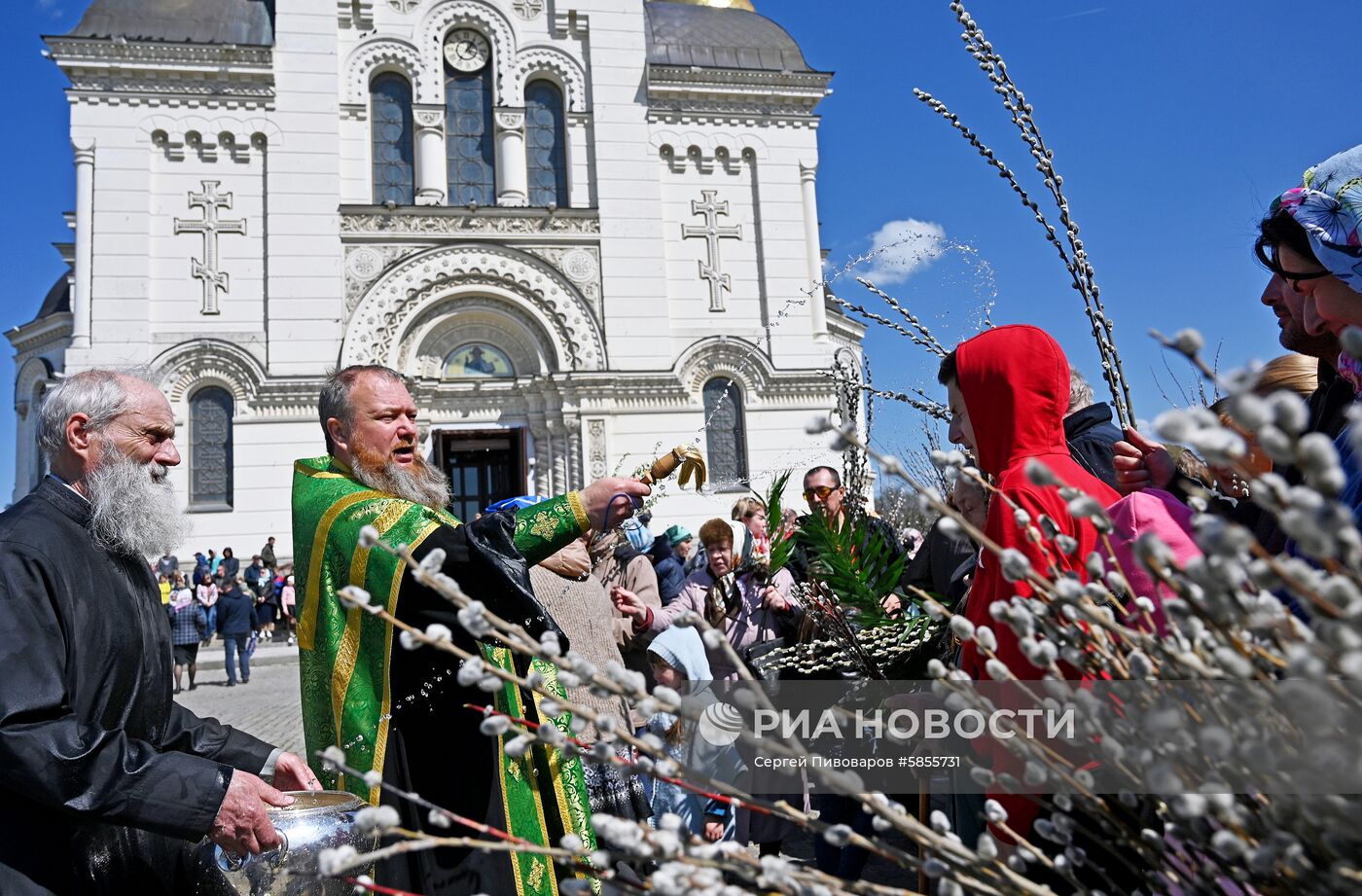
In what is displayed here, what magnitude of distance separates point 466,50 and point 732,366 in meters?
8.89

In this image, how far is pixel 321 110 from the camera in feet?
64.5

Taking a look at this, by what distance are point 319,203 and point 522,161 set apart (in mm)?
4252

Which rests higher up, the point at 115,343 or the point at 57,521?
the point at 115,343

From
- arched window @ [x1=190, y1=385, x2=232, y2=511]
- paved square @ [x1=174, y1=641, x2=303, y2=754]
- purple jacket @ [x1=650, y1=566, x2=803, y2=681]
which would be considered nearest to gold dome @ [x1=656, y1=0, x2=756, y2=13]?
arched window @ [x1=190, y1=385, x2=232, y2=511]

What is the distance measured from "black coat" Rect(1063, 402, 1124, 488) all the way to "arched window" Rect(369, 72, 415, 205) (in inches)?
739

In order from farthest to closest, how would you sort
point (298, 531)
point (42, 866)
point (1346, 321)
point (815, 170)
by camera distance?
point (815, 170) → point (298, 531) → point (42, 866) → point (1346, 321)

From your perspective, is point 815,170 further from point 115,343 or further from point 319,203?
point 115,343

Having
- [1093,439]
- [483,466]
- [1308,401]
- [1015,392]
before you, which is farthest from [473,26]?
[1308,401]

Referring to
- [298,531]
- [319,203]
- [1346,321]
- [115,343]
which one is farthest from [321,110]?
[1346,321]

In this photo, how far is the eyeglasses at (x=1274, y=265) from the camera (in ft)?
5.15

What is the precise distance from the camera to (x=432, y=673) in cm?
273

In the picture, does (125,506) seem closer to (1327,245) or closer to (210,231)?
(1327,245)

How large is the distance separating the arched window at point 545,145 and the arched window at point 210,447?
24.9ft

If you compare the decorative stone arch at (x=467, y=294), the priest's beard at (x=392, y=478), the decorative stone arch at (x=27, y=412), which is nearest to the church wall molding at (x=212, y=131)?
the decorative stone arch at (x=467, y=294)
